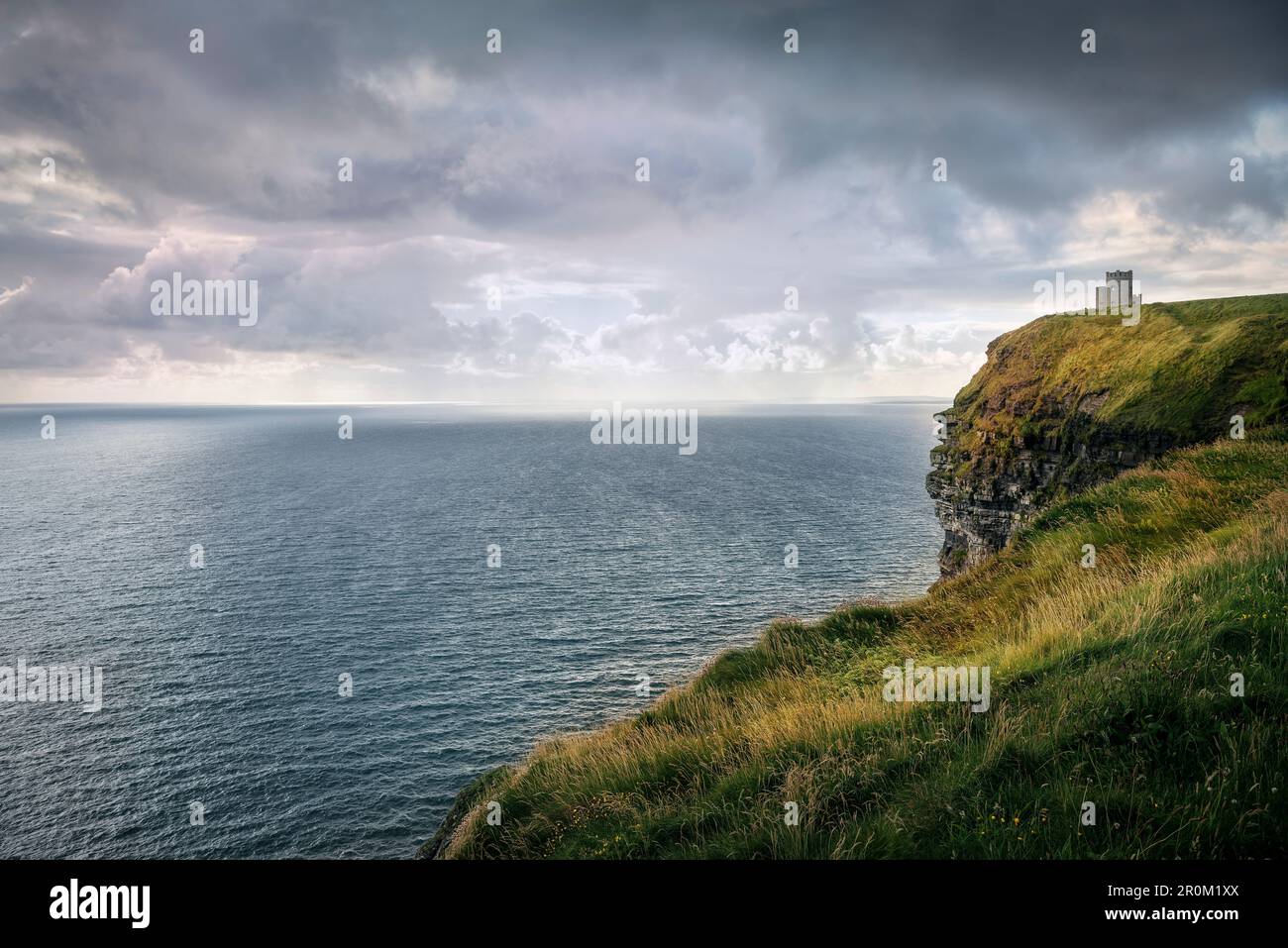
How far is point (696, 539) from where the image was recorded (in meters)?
86.8

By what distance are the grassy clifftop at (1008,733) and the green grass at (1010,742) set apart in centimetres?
3

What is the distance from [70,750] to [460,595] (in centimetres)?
3132

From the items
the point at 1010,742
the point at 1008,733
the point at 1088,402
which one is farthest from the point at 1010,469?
the point at 1010,742

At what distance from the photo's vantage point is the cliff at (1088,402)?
38.1 metres

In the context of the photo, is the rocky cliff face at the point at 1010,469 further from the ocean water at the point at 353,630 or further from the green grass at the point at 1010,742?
the green grass at the point at 1010,742

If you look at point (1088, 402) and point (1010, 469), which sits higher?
point (1088, 402)

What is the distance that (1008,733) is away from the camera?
802cm

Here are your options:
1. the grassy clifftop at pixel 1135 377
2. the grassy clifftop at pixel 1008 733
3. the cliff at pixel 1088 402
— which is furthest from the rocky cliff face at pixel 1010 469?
the grassy clifftop at pixel 1008 733

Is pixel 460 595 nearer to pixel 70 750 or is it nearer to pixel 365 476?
pixel 70 750

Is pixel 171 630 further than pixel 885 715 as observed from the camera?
Yes

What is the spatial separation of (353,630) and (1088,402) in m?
61.9

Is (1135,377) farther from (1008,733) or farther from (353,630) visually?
(353,630)

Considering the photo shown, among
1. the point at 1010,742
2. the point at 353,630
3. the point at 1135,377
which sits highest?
the point at 1135,377
